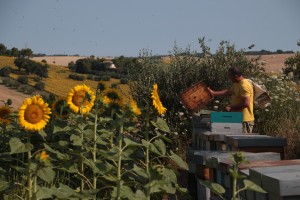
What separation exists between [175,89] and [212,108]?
0.89m

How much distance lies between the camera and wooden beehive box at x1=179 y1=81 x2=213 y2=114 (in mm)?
7184

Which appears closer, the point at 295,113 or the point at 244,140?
the point at 244,140

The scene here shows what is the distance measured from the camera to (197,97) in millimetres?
7223

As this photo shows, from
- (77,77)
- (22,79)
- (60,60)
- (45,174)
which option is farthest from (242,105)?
(60,60)

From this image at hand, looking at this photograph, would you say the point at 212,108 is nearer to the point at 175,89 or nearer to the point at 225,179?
the point at 175,89

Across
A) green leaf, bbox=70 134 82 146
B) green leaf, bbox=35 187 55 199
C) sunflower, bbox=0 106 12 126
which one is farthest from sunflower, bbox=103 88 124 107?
green leaf, bbox=35 187 55 199

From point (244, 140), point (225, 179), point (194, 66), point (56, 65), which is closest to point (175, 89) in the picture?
point (194, 66)

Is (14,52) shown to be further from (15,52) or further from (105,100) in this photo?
(105,100)

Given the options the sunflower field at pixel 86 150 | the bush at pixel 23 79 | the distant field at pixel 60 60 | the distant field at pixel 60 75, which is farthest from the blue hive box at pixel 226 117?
the distant field at pixel 60 60

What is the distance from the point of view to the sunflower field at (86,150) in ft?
11.1

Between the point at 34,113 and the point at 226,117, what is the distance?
8.40 feet

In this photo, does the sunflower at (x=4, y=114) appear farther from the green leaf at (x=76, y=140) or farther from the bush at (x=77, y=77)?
the bush at (x=77, y=77)

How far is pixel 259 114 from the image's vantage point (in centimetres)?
945

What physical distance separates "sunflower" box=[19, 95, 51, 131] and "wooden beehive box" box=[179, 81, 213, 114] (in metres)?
3.47
